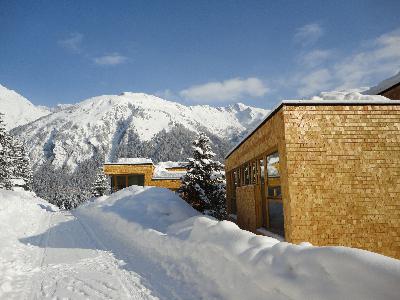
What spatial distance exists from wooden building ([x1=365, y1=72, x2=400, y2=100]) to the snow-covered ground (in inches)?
379

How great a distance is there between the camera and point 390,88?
43.6 feet

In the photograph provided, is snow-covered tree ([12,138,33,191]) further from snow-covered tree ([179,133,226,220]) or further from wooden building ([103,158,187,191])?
snow-covered tree ([179,133,226,220])

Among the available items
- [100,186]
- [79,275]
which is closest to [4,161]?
[100,186]

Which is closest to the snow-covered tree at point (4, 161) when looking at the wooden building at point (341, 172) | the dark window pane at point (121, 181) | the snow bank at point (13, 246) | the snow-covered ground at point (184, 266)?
the dark window pane at point (121, 181)

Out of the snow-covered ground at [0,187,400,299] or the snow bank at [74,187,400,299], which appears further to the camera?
the snow-covered ground at [0,187,400,299]

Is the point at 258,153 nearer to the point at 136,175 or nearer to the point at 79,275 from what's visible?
the point at 79,275

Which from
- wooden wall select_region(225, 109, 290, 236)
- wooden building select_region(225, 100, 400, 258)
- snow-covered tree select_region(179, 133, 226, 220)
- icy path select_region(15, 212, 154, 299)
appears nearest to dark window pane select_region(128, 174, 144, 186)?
snow-covered tree select_region(179, 133, 226, 220)

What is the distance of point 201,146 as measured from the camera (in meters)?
22.4

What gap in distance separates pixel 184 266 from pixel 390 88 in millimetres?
11455

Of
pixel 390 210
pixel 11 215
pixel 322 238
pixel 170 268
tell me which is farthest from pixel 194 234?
pixel 11 215

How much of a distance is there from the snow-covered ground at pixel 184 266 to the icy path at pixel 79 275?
0.07ft

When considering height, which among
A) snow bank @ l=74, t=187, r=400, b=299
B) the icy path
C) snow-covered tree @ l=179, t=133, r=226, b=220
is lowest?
the icy path

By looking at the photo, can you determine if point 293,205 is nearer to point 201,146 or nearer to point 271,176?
point 271,176

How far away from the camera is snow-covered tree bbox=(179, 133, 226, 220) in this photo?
70.1ft
